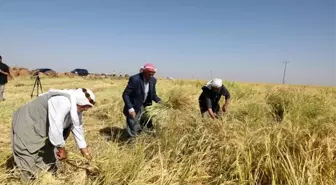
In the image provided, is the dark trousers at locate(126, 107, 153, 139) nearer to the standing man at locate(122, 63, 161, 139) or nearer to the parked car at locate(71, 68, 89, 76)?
the standing man at locate(122, 63, 161, 139)

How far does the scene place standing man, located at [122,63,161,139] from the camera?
505 cm

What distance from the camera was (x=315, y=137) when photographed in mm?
3262

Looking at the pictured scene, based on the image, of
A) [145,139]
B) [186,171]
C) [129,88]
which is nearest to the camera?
[186,171]

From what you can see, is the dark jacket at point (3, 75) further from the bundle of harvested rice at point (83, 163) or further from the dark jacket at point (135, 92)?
the bundle of harvested rice at point (83, 163)

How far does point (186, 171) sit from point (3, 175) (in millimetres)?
1820

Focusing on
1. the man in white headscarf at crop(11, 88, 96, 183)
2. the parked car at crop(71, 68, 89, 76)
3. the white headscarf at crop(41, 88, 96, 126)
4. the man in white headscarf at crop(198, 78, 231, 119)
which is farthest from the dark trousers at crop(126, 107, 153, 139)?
the parked car at crop(71, 68, 89, 76)

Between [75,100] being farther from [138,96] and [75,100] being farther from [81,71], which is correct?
[81,71]

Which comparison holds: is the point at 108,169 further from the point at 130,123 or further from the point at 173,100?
the point at 173,100

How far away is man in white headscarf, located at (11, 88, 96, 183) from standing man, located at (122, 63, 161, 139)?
178 centimetres

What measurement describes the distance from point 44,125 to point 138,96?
2.08 meters

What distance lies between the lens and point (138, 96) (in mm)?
5199

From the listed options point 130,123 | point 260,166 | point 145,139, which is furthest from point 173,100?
point 260,166

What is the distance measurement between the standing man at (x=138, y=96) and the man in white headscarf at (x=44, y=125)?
5.84 ft

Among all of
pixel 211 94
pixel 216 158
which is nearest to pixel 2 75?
pixel 211 94
